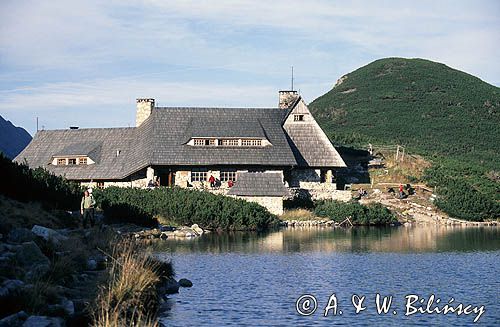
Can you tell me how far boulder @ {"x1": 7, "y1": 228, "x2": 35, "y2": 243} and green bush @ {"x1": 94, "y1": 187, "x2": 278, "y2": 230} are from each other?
20.9 m

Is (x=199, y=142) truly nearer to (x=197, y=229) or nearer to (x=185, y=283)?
(x=197, y=229)

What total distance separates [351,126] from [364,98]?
44.7ft

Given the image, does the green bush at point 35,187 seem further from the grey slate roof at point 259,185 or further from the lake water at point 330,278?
the grey slate roof at point 259,185

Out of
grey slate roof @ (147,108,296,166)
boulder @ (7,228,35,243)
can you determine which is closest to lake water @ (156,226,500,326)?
boulder @ (7,228,35,243)

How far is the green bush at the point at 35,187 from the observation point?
97.3 ft

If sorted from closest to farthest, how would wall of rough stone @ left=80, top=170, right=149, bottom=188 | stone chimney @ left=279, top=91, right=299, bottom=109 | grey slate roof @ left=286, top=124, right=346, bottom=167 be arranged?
1. wall of rough stone @ left=80, top=170, right=149, bottom=188
2. grey slate roof @ left=286, top=124, right=346, bottom=167
3. stone chimney @ left=279, top=91, right=299, bottom=109

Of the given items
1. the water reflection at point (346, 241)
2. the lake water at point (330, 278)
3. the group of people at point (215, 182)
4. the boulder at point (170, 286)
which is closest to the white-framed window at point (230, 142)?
the group of people at point (215, 182)

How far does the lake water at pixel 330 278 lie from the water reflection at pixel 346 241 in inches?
1.7

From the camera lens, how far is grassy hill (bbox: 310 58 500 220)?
242ft

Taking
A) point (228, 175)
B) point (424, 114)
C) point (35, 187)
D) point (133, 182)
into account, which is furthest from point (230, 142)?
point (424, 114)

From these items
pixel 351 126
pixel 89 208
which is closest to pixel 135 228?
pixel 89 208

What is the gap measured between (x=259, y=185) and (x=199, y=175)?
18.9 feet

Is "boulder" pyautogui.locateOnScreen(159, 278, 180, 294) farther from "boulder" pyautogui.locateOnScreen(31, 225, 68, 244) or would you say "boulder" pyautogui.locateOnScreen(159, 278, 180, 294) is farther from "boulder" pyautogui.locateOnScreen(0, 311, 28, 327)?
"boulder" pyautogui.locateOnScreen(0, 311, 28, 327)

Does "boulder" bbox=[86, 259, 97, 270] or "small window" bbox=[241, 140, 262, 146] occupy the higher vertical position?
"small window" bbox=[241, 140, 262, 146]
